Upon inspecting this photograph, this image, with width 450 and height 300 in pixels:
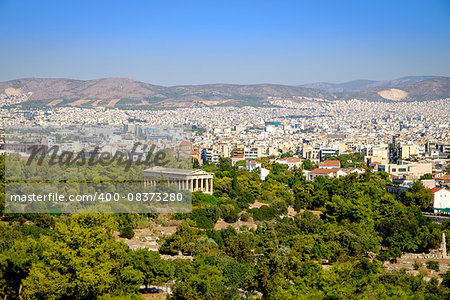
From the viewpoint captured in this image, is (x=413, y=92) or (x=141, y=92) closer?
(x=141, y=92)

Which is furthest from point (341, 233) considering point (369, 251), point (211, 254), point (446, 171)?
point (446, 171)

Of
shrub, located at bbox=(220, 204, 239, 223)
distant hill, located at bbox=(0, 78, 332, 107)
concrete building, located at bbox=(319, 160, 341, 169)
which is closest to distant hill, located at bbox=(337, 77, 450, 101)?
distant hill, located at bbox=(0, 78, 332, 107)

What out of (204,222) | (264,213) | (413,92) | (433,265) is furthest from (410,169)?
(413,92)

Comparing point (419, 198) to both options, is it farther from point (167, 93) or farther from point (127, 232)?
point (167, 93)

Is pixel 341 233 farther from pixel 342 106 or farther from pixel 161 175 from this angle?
pixel 342 106

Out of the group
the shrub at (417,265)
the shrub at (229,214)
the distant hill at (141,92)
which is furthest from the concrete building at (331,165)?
the distant hill at (141,92)

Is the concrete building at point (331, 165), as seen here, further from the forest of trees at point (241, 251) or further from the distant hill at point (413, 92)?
the distant hill at point (413, 92)
